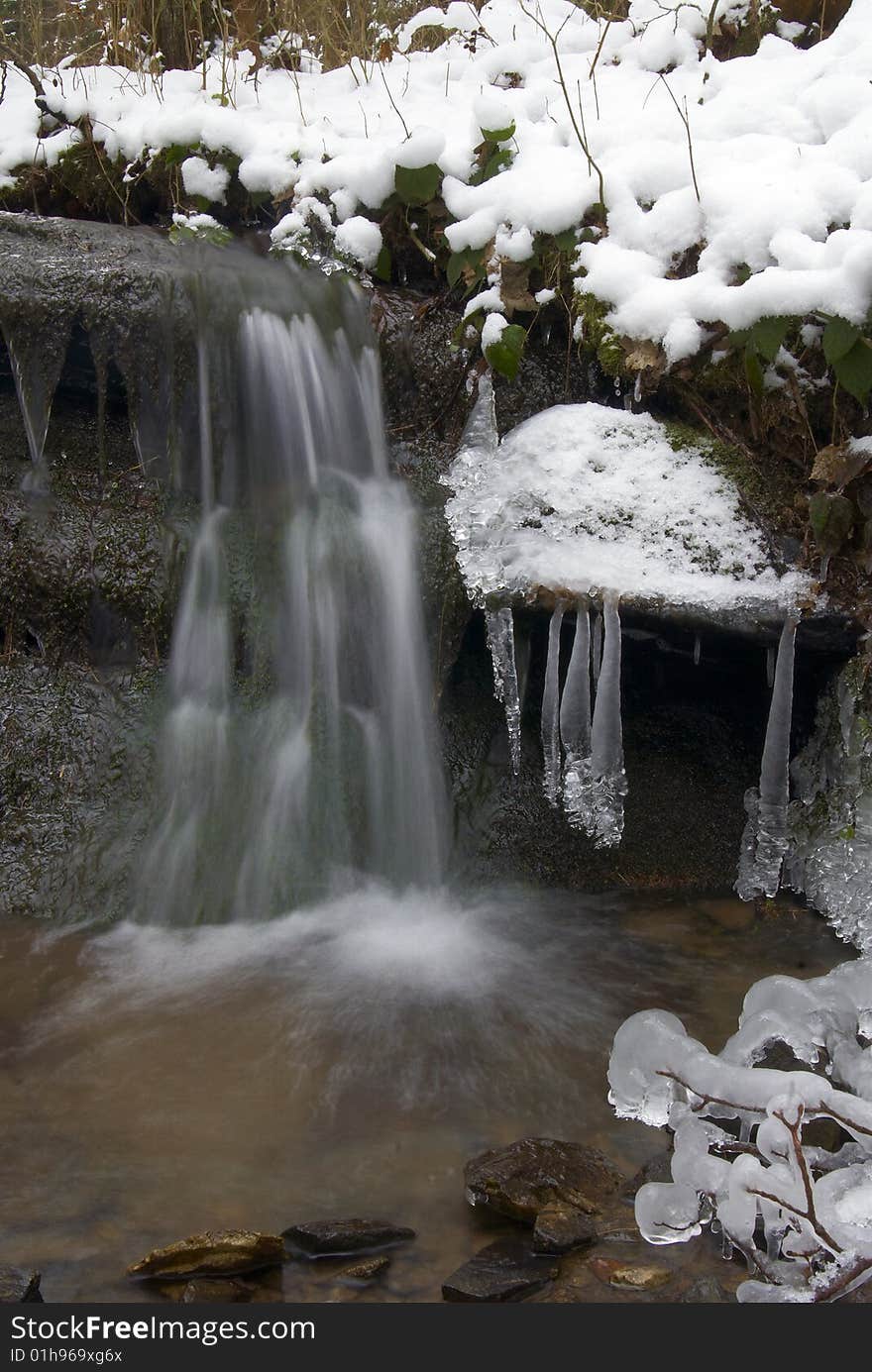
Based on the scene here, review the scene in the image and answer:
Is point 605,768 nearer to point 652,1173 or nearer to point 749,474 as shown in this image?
point 749,474

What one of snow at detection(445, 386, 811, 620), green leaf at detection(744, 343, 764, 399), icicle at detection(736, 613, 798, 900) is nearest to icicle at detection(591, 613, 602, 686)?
snow at detection(445, 386, 811, 620)

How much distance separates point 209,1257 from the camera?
1879mm

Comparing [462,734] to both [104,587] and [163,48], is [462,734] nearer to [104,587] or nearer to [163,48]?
[104,587]

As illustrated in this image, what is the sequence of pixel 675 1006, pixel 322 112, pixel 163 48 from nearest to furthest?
pixel 675 1006
pixel 322 112
pixel 163 48

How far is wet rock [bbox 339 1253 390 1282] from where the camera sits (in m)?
1.90

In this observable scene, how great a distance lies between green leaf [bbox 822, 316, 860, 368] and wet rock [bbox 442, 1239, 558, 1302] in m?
2.65

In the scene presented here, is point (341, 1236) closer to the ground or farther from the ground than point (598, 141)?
closer to the ground

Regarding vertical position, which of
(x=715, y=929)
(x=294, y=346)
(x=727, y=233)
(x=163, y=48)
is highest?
(x=163, y=48)

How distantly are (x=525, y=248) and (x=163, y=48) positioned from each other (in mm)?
3194

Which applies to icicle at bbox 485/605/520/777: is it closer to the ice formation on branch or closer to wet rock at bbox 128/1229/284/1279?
the ice formation on branch

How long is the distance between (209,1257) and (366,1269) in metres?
0.27

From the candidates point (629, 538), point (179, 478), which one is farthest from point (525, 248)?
point (179, 478)

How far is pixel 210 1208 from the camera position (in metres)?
2.09

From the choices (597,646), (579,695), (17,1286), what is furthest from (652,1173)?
(597,646)
